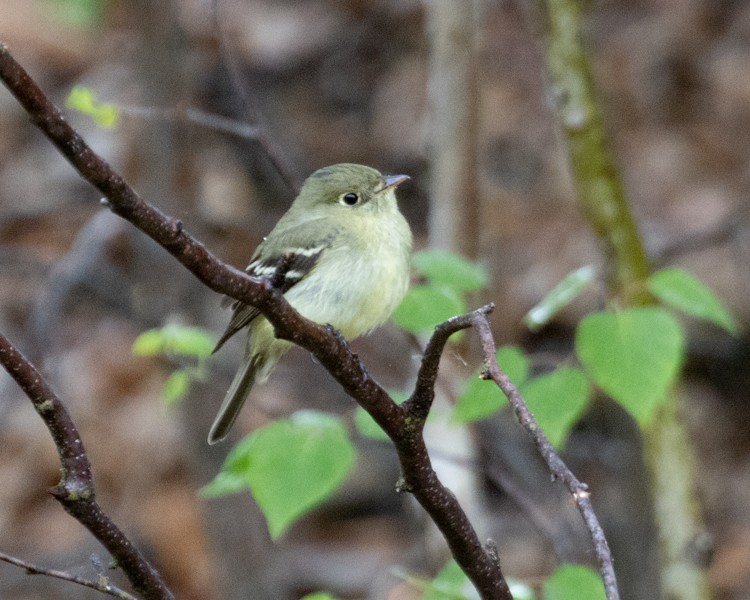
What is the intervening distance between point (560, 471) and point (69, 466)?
0.63 m

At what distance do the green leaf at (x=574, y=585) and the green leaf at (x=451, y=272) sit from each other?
73 centimetres

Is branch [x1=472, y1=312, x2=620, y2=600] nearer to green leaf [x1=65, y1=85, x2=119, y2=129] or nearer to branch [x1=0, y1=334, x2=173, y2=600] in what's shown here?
branch [x1=0, y1=334, x2=173, y2=600]

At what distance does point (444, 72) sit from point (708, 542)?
5.47ft

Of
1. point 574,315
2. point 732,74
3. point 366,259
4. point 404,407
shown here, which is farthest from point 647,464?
point 732,74

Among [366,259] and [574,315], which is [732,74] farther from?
[366,259]

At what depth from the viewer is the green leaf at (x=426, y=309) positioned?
2582 millimetres

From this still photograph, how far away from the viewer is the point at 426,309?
261cm

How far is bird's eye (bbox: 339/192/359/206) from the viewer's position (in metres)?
3.40

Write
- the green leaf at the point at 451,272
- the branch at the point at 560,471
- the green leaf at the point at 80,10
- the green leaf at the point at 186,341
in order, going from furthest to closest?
the green leaf at the point at 80,10
the green leaf at the point at 186,341
the green leaf at the point at 451,272
the branch at the point at 560,471

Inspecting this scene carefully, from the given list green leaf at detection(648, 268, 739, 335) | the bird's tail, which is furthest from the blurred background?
green leaf at detection(648, 268, 739, 335)

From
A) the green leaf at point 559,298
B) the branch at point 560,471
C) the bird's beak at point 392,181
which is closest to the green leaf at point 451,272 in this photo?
the green leaf at point 559,298

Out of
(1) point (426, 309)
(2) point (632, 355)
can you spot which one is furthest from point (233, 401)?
(2) point (632, 355)

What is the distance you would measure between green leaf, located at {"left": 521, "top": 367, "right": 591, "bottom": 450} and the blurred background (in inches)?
37.9

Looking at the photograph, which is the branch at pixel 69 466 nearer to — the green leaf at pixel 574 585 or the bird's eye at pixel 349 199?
the green leaf at pixel 574 585
